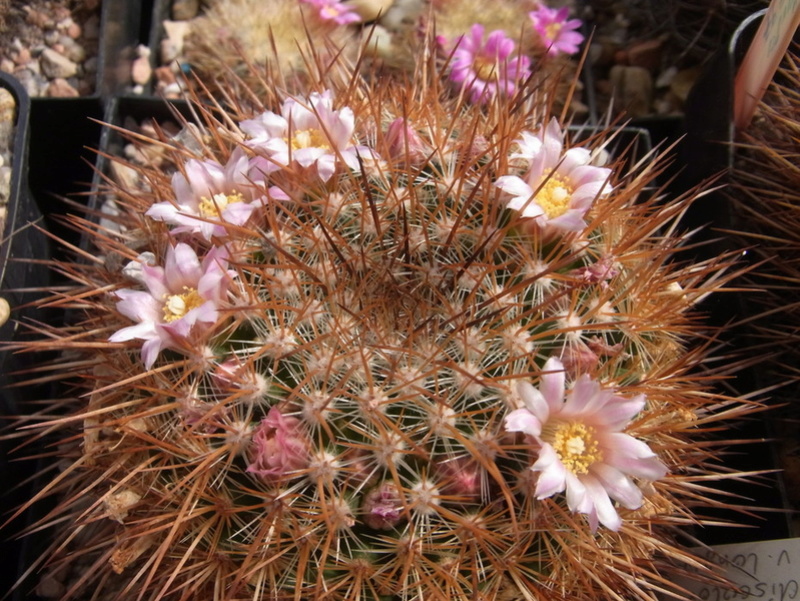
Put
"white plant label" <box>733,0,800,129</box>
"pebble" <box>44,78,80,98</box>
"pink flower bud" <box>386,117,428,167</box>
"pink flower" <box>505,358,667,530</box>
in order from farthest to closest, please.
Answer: "pebble" <box>44,78,80,98</box> < "white plant label" <box>733,0,800,129</box> < "pink flower bud" <box>386,117,428,167</box> < "pink flower" <box>505,358,667,530</box>

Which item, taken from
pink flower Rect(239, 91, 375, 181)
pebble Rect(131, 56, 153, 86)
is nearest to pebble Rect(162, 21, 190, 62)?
pebble Rect(131, 56, 153, 86)

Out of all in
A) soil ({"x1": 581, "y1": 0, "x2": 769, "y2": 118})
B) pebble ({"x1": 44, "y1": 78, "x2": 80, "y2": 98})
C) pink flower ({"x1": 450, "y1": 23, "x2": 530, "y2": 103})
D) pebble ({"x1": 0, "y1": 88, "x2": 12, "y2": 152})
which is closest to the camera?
pebble ({"x1": 0, "y1": 88, "x2": 12, "y2": 152})

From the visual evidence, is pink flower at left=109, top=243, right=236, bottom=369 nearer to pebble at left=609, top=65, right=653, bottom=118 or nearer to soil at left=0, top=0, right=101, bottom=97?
soil at left=0, top=0, right=101, bottom=97

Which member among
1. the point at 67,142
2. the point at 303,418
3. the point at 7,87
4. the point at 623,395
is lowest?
the point at 67,142

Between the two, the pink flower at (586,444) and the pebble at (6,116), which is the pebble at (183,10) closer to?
the pebble at (6,116)

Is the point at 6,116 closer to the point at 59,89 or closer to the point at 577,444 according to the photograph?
the point at 59,89

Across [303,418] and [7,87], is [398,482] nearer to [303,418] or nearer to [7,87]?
[303,418]

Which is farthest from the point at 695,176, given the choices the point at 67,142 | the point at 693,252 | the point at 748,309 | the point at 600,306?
the point at 67,142
